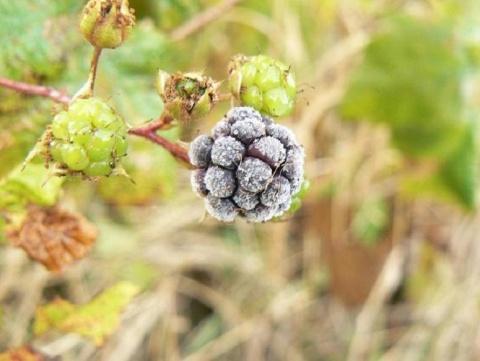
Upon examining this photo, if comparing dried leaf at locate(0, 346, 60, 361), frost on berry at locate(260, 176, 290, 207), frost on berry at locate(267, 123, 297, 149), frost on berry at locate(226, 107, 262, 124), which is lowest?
dried leaf at locate(0, 346, 60, 361)

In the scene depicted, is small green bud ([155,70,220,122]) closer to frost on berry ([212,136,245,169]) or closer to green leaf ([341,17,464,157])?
frost on berry ([212,136,245,169])

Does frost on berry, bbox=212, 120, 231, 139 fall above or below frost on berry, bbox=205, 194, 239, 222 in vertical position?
above

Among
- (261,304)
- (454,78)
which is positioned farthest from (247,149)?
(261,304)

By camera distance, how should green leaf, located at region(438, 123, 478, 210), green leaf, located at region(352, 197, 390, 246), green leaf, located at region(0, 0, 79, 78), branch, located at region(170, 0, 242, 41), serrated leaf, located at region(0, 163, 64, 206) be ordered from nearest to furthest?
serrated leaf, located at region(0, 163, 64, 206), green leaf, located at region(0, 0, 79, 78), branch, located at region(170, 0, 242, 41), green leaf, located at region(438, 123, 478, 210), green leaf, located at region(352, 197, 390, 246)

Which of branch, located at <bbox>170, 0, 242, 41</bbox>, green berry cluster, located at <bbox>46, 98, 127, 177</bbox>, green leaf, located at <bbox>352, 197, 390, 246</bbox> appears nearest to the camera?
green berry cluster, located at <bbox>46, 98, 127, 177</bbox>

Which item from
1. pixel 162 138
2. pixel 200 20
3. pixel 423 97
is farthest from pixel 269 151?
pixel 423 97

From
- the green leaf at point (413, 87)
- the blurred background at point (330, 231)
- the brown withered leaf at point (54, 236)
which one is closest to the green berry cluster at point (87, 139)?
the brown withered leaf at point (54, 236)

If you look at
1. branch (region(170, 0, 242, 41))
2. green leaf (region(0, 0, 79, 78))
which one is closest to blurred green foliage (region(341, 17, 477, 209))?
branch (region(170, 0, 242, 41))
